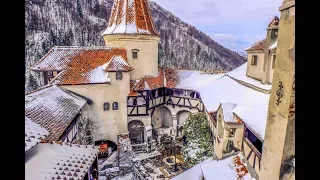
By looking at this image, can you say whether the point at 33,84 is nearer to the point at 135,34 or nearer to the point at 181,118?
the point at 135,34

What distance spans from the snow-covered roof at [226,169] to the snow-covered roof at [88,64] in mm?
1805

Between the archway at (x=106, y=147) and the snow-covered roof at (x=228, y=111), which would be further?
the archway at (x=106, y=147)

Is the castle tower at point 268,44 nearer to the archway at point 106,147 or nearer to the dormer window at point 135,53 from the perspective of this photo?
the dormer window at point 135,53

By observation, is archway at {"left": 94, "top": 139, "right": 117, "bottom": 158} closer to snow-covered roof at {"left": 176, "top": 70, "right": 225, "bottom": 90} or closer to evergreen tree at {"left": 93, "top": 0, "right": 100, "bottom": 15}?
snow-covered roof at {"left": 176, "top": 70, "right": 225, "bottom": 90}

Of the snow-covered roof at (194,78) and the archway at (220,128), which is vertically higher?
the snow-covered roof at (194,78)

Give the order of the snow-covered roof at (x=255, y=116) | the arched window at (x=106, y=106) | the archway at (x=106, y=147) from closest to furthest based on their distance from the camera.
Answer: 1. the snow-covered roof at (x=255, y=116)
2. the archway at (x=106, y=147)
3. the arched window at (x=106, y=106)

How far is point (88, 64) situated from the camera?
3473 millimetres

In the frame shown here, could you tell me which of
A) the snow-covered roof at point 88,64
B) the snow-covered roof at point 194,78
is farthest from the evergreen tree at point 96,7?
the snow-covered roof at point 194,78

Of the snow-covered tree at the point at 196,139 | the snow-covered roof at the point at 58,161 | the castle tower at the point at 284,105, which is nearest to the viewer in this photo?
the castle tower at the point at 284,105

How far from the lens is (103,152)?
10.4 feet

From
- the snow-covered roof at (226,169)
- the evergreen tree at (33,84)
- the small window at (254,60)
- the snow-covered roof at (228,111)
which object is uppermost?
the small window at (254,60)

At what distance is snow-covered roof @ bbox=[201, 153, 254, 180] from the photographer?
242cm

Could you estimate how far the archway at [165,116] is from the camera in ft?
10.6
